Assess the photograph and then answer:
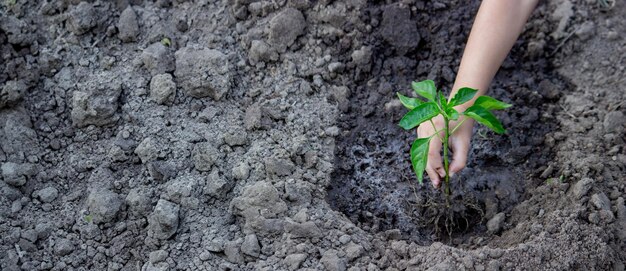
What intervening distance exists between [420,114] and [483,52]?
1.34 feet

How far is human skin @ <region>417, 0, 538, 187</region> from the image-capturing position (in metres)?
2.42

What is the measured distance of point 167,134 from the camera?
8.57ft

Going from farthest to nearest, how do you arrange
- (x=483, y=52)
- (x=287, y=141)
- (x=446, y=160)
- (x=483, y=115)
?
(x=287, y=141) → (x=483, y=52) → (x=446, y=160) → (x=483, y=115)

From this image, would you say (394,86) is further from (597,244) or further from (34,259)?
(34,259)

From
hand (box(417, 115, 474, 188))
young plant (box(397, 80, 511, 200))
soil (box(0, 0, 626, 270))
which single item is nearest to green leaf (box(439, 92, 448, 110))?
young plant (box(397, 80, 511, 200))

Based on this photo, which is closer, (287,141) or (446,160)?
(446,160)

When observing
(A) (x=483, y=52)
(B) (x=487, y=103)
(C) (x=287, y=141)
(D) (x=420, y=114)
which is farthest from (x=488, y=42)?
(C) (x=287, y=141)

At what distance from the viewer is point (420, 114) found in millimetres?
2195

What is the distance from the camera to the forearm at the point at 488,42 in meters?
2.46

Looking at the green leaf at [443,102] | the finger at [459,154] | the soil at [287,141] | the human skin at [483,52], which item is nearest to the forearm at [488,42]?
the human skin at [483,52]

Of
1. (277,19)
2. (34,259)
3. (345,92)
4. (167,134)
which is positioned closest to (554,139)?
(345,92)

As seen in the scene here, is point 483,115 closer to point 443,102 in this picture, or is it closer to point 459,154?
point 443,102

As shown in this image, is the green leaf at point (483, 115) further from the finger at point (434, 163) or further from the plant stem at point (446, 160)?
the finger at point (434, 163)

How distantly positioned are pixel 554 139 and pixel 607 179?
262 millimetres
